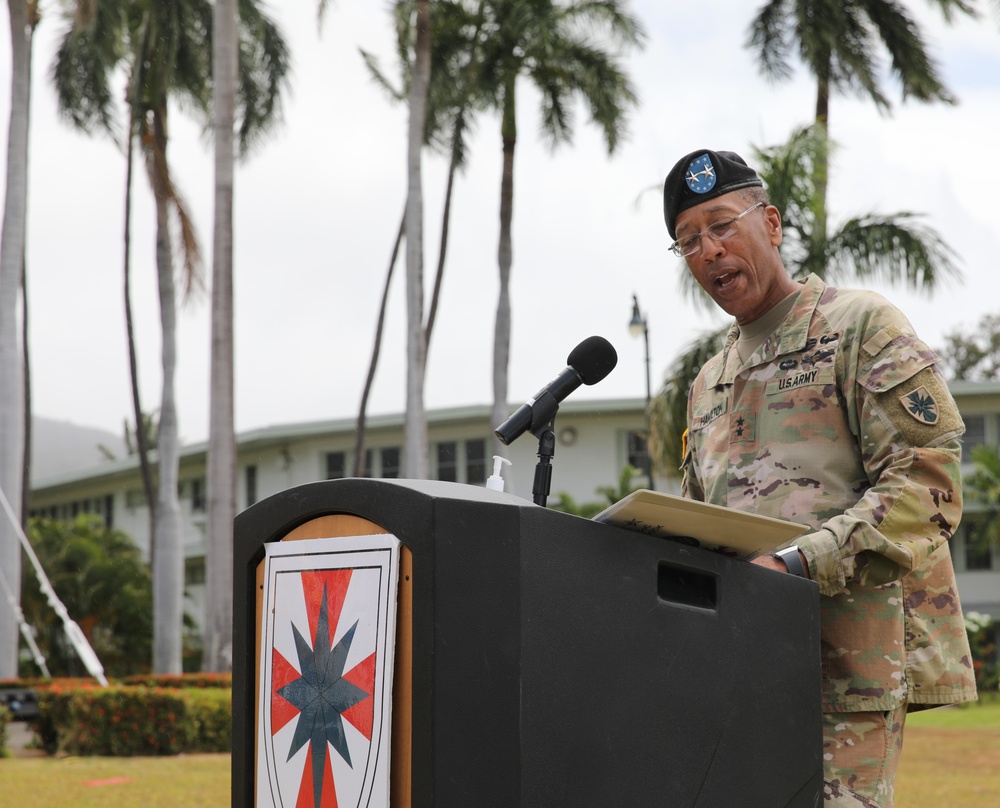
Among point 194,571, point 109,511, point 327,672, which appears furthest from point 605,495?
point 327,672

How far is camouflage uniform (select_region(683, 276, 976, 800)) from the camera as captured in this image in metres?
2.15

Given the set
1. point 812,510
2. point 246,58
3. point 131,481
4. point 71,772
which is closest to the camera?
point 812,510

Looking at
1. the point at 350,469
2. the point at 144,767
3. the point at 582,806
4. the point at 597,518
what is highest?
the point at 350,469

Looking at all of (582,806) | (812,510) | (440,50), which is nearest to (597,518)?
(582,806)

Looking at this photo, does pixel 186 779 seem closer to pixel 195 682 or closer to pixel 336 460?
pixel 195 682

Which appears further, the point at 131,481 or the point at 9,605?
the point at 131,481

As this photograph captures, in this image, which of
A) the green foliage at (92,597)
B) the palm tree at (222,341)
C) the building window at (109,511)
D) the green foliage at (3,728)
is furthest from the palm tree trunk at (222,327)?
the building window at (109,511)

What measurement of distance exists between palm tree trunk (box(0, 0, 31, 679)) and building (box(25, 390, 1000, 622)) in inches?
474

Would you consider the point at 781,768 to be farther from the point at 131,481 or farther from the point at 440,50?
the point at 131,481

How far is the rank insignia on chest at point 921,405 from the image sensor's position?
7.26ft

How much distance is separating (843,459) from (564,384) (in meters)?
0.54

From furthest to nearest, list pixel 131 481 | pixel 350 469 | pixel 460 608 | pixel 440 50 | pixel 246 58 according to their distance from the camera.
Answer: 1. pixel 131 481
2. pixel 350 469
3. pixel 246 58
4. pixel 440 50
5. pixel 460 608

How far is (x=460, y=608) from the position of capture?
65.9 inches

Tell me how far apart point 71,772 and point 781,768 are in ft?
34.8
